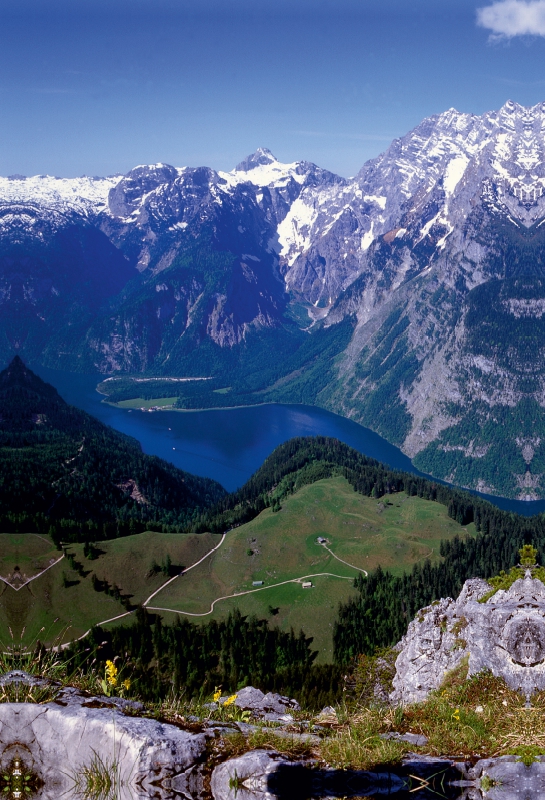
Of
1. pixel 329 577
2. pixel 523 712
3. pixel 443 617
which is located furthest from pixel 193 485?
pixel 523 712

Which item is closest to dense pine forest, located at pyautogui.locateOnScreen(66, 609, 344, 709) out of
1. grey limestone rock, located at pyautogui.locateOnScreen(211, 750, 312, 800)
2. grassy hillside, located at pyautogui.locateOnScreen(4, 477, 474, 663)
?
grassy hillside, located at pyautogui.locateOnScreen(4, 477, 474, 663)

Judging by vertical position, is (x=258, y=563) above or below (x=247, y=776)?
below

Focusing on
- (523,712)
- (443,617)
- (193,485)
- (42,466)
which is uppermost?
(523,712)

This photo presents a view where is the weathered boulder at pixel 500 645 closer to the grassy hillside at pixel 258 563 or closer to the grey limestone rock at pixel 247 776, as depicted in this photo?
the grey limestone rock at pixel 247 776

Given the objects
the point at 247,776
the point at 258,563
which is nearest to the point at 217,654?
the point at 258,563

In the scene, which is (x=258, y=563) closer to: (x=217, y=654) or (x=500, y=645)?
(x=217, y=654)

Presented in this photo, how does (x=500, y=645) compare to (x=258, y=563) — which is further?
(x=258, y=563)

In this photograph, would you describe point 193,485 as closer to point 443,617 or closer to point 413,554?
point 413,554

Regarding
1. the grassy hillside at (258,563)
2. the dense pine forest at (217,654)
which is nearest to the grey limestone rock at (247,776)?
the dense pine forest at (217,654)
